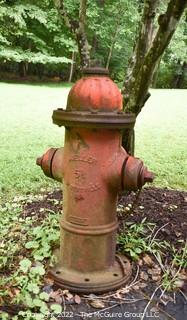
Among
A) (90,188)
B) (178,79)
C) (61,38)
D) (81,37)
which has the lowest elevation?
(90,188)

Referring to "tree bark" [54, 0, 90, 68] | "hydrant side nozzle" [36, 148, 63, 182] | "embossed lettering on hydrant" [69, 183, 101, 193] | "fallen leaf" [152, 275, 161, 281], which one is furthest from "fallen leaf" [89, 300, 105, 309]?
"tree bark" [54, 0, 90, 68]

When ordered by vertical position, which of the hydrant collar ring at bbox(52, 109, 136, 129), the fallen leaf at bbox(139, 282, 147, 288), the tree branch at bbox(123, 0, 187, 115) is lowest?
the fallen leaf at bbox(139, 282, 147, 288)

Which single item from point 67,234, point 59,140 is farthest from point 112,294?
point 59,140

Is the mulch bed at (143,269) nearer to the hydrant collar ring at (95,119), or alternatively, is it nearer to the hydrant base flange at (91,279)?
the hydrant base flange at (91,279)

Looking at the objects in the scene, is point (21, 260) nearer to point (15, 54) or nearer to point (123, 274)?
point (123, 274)

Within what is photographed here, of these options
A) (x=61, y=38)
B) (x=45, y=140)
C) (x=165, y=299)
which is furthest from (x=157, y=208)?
(x=61, y=38)

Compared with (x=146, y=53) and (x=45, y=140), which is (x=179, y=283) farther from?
(x=45, y=140)

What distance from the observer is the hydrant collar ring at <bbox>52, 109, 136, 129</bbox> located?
2178mm

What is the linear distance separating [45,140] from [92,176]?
452cm

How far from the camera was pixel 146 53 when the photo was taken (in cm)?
309

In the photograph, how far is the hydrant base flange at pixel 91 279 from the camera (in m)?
2.35

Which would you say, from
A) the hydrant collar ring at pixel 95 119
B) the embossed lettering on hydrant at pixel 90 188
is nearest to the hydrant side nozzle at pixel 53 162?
the embossed lettering on hydrant at pixel 90 188

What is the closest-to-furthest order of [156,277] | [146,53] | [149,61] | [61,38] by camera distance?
[156,277]
[149,61]
[146,53]
[61,38]

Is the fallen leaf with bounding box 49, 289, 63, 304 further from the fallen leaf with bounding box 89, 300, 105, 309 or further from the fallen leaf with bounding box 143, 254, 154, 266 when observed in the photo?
the fallen leaf with bounding box 143, 254, 154, 266
